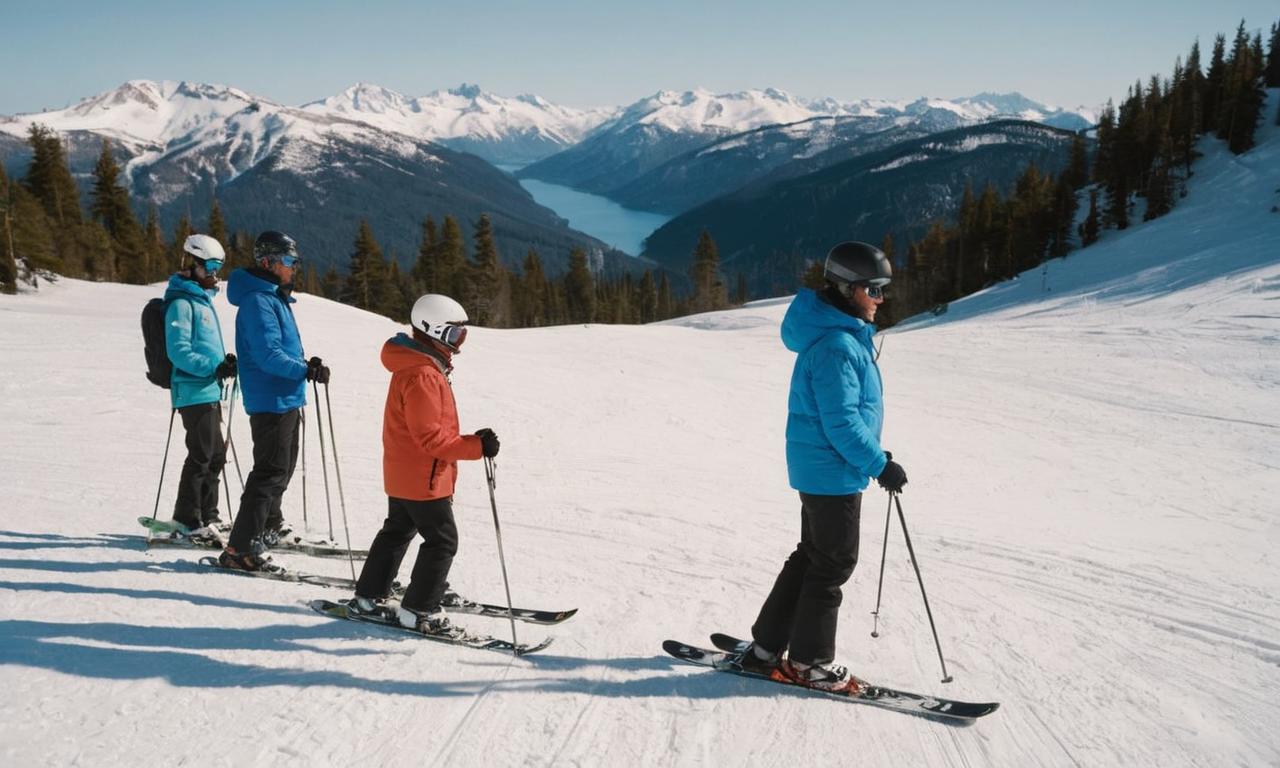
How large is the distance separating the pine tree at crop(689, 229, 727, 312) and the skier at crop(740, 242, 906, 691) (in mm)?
67587

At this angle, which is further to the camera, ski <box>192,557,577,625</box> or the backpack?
the backpack

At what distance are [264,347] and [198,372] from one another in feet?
2.89

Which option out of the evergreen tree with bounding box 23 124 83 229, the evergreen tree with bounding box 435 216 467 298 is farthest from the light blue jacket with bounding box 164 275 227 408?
the evergreen tree with bounding box 435 216 467 298

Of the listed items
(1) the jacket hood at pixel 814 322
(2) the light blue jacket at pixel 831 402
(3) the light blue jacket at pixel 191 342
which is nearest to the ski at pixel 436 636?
(2) the light blue jacket at pixel 831 402

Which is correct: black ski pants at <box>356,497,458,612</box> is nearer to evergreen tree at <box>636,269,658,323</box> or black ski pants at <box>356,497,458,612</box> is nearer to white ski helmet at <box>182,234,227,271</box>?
white ski helmet at <box>182,234,227,271</box>

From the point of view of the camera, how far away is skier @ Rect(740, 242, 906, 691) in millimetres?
3830

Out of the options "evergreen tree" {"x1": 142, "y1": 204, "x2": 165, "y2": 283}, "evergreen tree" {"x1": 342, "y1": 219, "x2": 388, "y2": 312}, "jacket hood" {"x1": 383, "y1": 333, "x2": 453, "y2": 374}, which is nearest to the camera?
"jacket hood" {"x1": 383, "y1": 333, "x2": 453, "y2": 374}

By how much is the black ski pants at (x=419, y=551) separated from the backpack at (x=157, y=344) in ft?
8.33

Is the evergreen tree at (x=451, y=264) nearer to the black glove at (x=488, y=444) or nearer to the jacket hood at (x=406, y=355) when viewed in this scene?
the jacket hood at (x=406, y=355)

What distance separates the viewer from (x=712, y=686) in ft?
14.2

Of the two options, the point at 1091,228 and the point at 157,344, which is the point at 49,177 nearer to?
the point at 157,344

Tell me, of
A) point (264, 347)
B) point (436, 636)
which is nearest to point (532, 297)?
point (264, 347)

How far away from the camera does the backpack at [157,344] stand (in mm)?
5684

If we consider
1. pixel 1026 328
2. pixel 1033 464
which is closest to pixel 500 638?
pixel 1033 464
